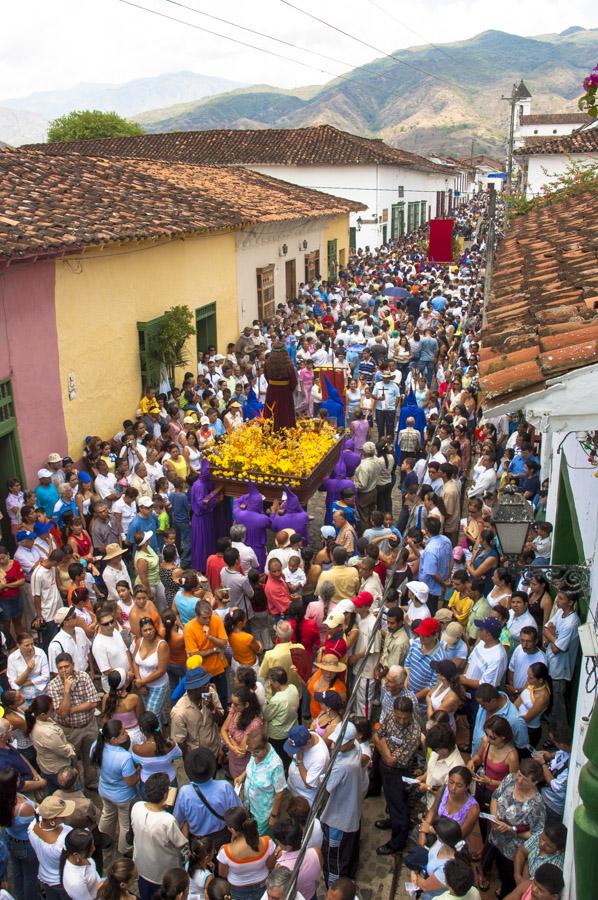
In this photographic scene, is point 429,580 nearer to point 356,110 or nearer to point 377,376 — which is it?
point 377,376

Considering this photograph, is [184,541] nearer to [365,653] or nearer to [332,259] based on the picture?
[365,653]

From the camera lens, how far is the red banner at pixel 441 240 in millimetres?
26891

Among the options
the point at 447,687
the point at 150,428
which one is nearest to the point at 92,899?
the point at 447,687

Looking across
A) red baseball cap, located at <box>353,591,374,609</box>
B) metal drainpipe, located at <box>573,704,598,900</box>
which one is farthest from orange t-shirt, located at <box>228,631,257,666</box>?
metal drainpipe, located at <box>573,704,598,900</box>

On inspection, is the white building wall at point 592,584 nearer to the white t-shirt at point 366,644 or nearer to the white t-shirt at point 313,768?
the white t-shirt at point 313,768

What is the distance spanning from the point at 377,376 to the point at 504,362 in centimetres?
1047

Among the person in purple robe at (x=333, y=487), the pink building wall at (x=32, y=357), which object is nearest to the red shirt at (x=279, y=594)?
the person in purple robe at (x=333, y=487)

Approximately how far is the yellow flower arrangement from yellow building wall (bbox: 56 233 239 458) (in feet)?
7.42

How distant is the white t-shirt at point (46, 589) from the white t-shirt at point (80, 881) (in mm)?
2992

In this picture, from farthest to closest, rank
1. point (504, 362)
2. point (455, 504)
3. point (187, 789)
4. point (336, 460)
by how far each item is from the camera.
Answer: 1. point (336, 460)
2. point (455, 504)
3. point (187, 789)
4. point (504, 362)

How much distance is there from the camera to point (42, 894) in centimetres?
496

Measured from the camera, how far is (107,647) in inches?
239

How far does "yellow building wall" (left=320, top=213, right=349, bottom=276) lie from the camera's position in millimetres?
27406

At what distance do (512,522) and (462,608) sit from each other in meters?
1.37
